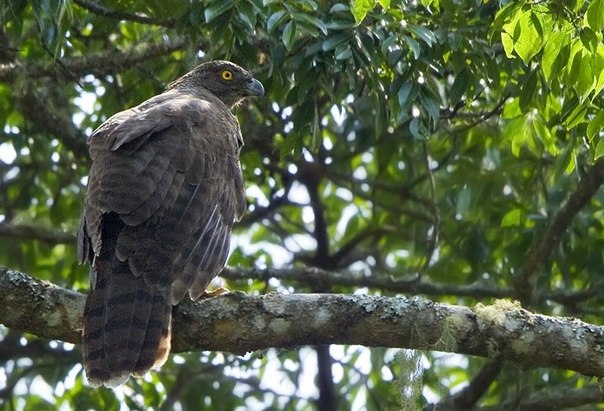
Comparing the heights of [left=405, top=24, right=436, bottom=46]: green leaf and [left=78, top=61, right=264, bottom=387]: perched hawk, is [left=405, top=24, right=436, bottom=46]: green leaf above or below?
above

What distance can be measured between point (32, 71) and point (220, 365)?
7.94ft

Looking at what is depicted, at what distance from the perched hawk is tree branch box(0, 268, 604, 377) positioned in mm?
168

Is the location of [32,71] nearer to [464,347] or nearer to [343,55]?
[343,55]

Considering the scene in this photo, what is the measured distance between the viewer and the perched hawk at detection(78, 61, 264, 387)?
532 centimetres

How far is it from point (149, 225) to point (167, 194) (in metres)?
0.19

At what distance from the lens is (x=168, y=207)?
5719 mm

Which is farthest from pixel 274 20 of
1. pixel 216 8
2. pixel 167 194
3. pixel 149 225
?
pixel 149 225

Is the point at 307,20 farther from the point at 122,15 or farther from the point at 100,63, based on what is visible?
the point at 100,63

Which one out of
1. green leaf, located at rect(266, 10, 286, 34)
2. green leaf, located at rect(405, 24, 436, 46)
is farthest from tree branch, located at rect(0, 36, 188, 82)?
green leaf, located at rect(405, 24, 436, 46)

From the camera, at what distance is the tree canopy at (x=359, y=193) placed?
528 centimetres

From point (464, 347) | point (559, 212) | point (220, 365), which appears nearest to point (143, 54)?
point (220, 365)

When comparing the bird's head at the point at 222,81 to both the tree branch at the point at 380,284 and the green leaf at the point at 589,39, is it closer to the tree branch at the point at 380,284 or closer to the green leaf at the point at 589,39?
the tree branch at the point at 380,284

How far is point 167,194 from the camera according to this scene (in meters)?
5.75

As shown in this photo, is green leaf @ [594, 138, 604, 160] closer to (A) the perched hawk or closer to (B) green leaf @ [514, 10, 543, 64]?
(B) green leaf @ [514, 10, 543, 64]
